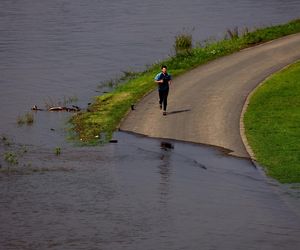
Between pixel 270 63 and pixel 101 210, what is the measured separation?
74.0 ft

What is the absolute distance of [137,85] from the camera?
1823 inches

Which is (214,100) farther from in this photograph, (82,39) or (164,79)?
(82,39)

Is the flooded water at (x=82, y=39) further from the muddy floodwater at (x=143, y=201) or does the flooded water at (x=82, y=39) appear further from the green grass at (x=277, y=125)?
the green grass at (x=277, y=125)

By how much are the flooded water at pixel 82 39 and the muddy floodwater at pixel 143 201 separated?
4482 mm

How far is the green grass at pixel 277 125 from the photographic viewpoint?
32375mm

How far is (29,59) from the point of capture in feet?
194

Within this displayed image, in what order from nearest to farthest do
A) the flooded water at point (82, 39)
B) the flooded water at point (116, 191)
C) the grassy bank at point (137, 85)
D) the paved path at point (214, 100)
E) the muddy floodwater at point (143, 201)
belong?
the muddy floodwater at point (143, 201)
the flooded water at point (116, 191)
the paved path at point (214, 100)
the grassy bank at point (137, 85)
the flooded water at point (82, 39)

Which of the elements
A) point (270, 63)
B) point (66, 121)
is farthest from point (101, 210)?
point (270, 63)

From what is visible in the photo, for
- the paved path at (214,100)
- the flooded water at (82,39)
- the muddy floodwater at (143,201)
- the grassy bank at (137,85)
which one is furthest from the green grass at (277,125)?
the flooded water at (82,39)

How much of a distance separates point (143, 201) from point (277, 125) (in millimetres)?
9938

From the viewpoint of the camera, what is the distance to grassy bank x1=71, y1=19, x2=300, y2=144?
39066 millimetres

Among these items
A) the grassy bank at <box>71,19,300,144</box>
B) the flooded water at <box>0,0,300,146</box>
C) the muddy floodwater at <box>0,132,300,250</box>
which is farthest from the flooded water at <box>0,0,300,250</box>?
the grassy bank at <box>71,19,300,144</box>

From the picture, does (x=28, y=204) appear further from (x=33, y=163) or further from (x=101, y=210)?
(x=33, y=163)

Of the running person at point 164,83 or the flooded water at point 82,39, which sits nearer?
the running person at point 164,83
